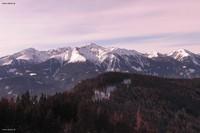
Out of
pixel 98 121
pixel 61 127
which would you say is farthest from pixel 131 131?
pixel 61 127

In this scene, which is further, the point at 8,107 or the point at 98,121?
the point at 98,121

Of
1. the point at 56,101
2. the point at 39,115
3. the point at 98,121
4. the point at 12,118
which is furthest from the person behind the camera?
the point at 98,121

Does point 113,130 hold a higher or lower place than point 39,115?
lower

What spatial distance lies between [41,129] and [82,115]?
112 feet

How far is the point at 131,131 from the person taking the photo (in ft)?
625

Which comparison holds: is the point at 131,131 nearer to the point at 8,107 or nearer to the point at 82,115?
the point at 82,115

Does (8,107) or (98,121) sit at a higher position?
(8,107)

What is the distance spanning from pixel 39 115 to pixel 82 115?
88.5 ft

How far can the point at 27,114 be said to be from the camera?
133375mm

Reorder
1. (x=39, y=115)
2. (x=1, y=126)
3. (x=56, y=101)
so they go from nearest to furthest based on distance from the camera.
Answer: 1. (x=1, y=126)
2. (x=39, y=115)
3. (x=56, y=101)

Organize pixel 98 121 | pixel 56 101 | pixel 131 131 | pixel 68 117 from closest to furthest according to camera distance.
A: pixel 68 117 < pixel 56 101 < pixel 98 121 < pixel 131 131

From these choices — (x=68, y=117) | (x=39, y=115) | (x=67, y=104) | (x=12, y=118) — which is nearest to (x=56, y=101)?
(x=67, y=104)

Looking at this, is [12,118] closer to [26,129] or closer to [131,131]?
[26,129]

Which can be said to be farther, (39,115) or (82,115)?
(82,115)
